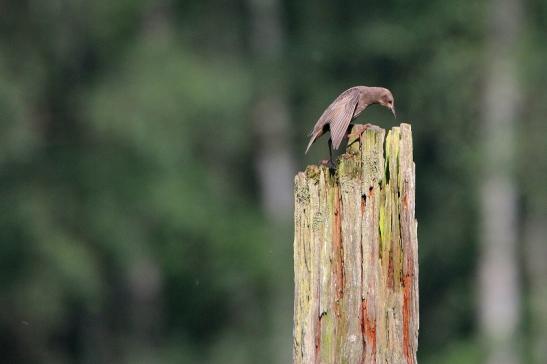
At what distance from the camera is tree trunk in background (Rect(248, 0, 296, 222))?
86.4ft

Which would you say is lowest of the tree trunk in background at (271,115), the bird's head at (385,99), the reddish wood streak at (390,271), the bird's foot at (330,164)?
the reddish wood streak at (390,271)

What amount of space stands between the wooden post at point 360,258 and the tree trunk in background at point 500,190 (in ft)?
53.8

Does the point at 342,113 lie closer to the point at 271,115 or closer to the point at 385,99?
the point at 385,99

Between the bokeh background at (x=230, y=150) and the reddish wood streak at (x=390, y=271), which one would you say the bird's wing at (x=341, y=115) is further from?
the bokeh background at (x=230, y=150)

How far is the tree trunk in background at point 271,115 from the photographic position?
26.3 metres

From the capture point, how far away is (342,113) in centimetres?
714

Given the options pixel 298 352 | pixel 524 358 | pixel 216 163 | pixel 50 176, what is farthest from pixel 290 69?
pixel 298 352

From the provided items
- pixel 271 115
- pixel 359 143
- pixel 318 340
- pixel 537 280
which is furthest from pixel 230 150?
pixel 318 340

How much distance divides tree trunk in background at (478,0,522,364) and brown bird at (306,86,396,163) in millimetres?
15391

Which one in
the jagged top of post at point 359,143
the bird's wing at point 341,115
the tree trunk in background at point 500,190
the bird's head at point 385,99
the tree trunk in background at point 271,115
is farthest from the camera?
the tree trunk in background at point 271,115

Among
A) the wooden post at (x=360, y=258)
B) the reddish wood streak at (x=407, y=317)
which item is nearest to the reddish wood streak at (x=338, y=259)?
the wooden post at (x=360, y=258)

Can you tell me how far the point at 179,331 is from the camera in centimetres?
2794

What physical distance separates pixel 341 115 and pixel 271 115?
1992cm

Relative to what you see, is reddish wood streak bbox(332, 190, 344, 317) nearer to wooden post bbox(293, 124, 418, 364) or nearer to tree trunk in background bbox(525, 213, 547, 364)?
wooden post bbox(293, 124, 418, 364)
